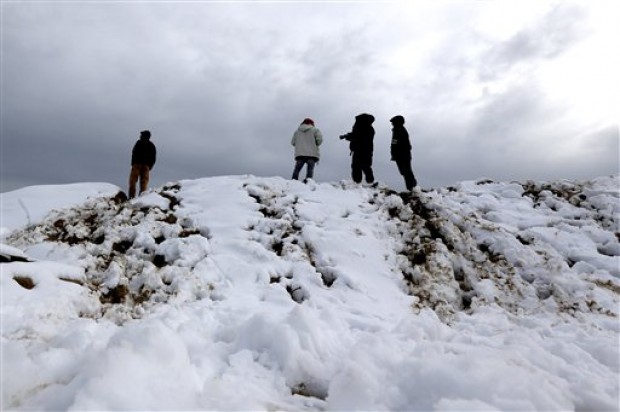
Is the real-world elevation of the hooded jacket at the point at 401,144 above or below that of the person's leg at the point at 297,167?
above

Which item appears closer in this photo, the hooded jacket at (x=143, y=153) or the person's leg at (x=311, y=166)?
the hooded jacket at (x=143, y=153)

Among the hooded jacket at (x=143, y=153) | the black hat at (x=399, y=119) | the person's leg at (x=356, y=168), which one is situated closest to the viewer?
the hooded jacket at (x=143, y=153)

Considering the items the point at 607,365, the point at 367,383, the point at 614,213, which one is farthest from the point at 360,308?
the point at 614,213

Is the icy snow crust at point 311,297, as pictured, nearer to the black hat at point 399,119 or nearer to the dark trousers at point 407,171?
the dark trousers at point 407,171

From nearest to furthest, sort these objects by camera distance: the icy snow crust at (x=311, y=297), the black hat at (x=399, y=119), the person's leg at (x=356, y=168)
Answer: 1. the icy snow crust at (x=311, y=297)
2. the black hat at (x=399, y=119)
3. the person's leg at (x=356, y=168)

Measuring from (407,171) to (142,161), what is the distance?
693 centimetres

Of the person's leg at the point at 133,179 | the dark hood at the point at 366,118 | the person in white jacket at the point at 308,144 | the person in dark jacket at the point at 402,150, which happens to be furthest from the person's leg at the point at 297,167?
the person's leg at the point at 133,179

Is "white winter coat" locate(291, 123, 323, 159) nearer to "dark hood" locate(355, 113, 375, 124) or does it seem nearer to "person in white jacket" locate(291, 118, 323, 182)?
"person in white jacket" locate(291, 118, 323, 182)

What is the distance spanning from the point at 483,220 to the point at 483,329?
4.00m

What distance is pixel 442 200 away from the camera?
9.77m

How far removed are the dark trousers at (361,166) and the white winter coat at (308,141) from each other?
106 centimetres

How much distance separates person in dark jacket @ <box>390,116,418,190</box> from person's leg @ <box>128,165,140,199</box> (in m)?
6.71

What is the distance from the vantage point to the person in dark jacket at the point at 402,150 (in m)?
11.0

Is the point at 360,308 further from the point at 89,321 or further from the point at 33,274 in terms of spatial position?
the point at 33,274
